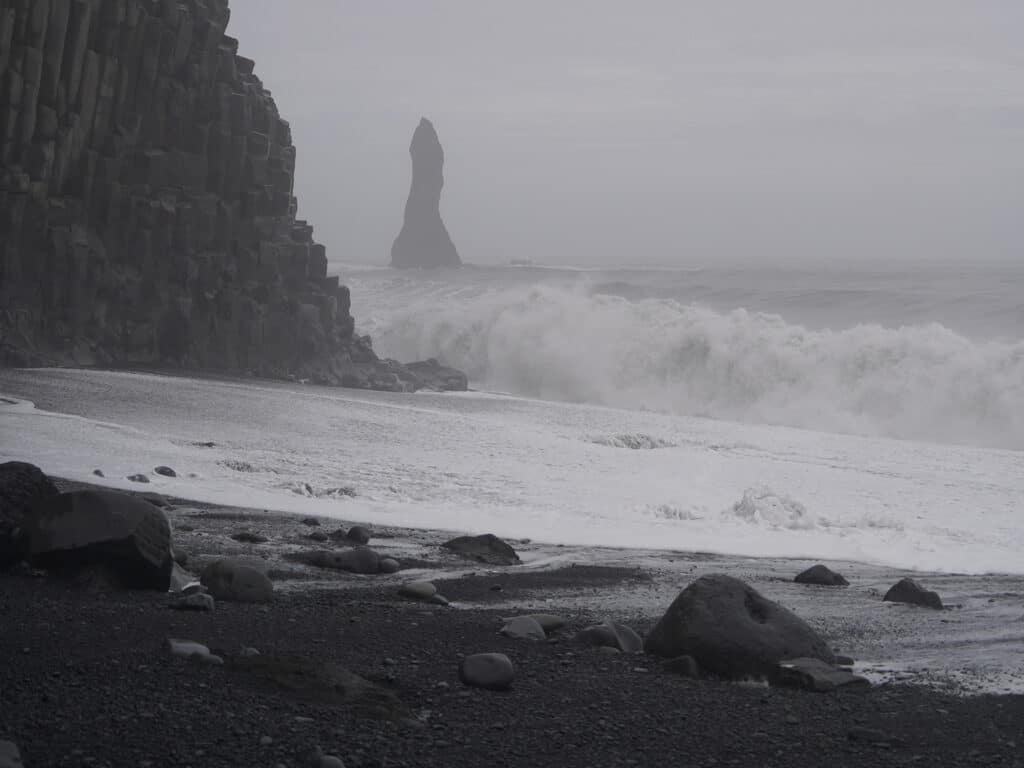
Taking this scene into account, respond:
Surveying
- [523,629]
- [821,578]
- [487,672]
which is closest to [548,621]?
[523,629]

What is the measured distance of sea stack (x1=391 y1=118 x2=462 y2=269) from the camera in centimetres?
8269

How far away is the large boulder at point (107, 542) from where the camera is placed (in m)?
6.98

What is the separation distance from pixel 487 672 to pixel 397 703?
63 cm

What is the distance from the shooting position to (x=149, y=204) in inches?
1086

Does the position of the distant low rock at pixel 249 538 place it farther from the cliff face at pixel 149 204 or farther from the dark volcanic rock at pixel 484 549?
the cliff face at pixel 149 204

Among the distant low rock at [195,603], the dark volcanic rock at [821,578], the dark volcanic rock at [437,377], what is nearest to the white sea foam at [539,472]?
the dark volcanic rock at [821,578]

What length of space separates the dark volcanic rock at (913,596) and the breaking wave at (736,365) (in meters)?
18.9

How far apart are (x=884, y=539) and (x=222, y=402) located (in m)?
13.0

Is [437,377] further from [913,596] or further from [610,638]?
[610,638]

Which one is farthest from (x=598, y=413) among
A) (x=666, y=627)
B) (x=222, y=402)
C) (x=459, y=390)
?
(x=666, y=627)

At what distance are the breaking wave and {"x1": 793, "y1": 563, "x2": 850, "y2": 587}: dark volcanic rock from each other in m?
18.3

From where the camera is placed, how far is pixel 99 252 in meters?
26.9

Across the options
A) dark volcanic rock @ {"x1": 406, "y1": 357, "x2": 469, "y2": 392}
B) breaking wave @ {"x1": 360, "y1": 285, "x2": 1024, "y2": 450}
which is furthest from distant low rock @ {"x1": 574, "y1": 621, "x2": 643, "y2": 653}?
dark volcanic rock @ {"x1": 406, "y1": 357, "x2": 469, "y2": 392}

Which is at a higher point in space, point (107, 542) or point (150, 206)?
point (150, 206)
